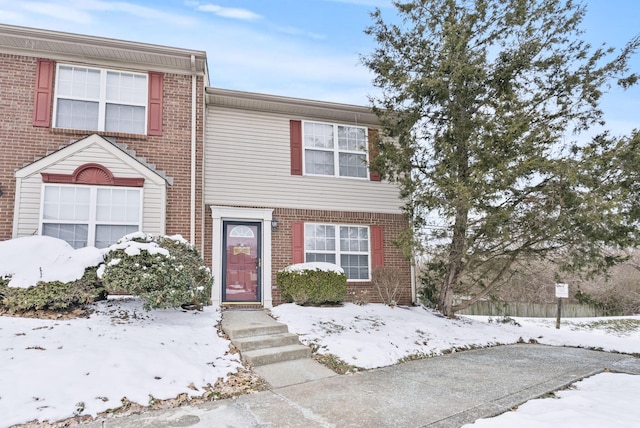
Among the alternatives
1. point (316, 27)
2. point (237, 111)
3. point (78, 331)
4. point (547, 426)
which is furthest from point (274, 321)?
point (316, 27)

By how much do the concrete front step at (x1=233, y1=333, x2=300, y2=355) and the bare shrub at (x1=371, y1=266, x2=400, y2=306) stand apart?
3.82m

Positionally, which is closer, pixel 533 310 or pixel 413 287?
pixel 413 287

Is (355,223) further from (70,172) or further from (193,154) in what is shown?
(70,172)

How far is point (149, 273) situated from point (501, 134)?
6.62 metres

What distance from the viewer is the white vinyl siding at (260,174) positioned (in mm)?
9576

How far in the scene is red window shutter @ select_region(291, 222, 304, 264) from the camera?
32.0 feet

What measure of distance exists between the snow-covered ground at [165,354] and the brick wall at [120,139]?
2088 mm

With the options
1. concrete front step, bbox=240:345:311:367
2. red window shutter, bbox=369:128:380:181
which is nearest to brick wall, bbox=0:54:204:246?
concrete front step, bbox=240:345:311:367

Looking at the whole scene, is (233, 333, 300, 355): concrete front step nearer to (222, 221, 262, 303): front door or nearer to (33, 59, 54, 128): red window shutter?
(222, 221, 262, 303): front door

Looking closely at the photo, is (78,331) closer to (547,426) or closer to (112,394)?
(112,394)

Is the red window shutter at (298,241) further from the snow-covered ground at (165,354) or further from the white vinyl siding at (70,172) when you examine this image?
the white vinyl siding at (70,172)

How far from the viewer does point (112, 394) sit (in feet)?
13.1

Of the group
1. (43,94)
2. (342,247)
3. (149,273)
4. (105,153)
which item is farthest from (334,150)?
(43,94)

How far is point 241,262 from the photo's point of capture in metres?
9.41
